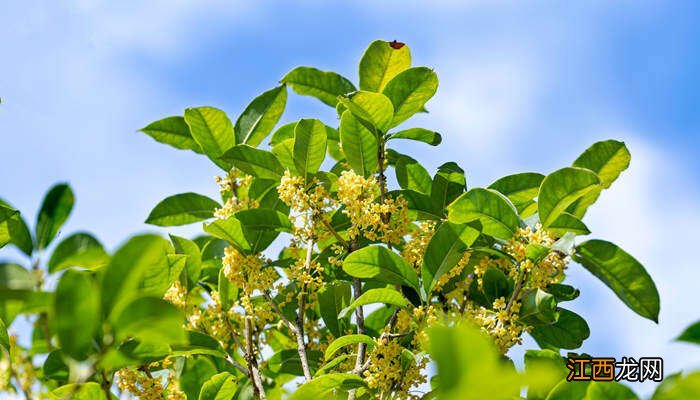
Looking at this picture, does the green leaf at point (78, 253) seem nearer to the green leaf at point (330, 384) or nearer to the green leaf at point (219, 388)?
the green leaf at point (330, 384)

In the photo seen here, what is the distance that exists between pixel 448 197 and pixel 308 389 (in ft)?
3.20

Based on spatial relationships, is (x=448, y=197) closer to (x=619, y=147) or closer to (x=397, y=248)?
(x=397, y=248)

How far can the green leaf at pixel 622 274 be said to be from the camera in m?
2.12

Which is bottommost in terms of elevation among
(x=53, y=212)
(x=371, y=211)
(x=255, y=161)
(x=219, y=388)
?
(x=219, y=388)

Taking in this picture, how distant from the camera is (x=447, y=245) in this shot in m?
2.21

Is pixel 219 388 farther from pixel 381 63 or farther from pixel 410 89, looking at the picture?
pixel 381 63

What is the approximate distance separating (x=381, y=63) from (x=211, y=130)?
717 mm

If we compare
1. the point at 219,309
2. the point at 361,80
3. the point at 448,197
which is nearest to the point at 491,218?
the point at 448,197

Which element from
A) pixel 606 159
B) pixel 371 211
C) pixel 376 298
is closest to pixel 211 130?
pixel 371 211

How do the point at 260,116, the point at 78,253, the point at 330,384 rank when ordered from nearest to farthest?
the point at 78,253 → the point at 330,384 → the point at 260,116

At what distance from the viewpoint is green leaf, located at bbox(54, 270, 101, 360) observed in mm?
975

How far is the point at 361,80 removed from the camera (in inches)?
107

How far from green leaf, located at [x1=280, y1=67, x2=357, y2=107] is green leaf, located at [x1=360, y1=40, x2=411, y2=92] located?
0.08 metres

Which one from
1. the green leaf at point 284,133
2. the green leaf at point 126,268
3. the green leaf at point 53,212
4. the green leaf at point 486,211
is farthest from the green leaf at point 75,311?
the green leaf at point 284,133
